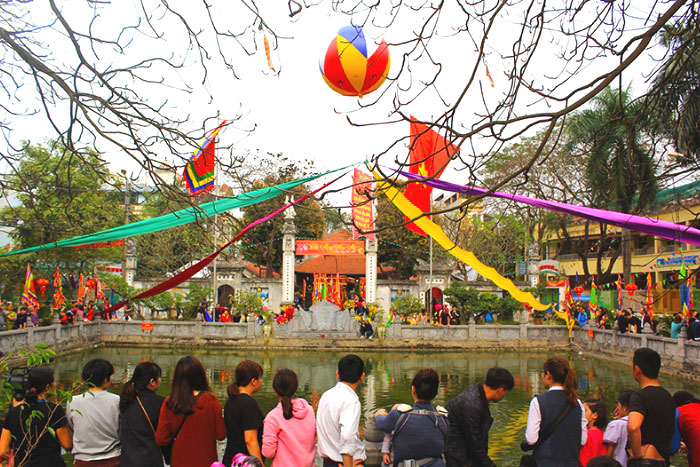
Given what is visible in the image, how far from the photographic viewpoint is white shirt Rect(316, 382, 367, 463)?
348 cm

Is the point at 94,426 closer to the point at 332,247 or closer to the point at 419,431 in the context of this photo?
the point at 419,431

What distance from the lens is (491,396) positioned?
3.68m

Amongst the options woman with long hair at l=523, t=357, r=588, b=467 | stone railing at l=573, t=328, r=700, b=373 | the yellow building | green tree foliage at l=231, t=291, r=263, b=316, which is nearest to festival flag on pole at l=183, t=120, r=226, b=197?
woman with long hair at l=523, t=357, r=588, b=467

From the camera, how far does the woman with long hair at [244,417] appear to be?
354 centimetres

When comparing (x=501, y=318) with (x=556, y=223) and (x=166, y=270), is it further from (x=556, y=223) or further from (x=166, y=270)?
(x=166, y=270)

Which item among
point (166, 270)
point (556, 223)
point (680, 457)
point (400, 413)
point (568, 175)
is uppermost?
point (568, 175)

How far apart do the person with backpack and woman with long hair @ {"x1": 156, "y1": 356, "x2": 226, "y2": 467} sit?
1.00m

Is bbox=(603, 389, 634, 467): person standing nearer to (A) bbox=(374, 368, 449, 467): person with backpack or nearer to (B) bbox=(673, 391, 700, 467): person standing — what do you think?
(B) bbox=(673, 391, 700, 467): person standing

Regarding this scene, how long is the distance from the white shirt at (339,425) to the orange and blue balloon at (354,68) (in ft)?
12.1

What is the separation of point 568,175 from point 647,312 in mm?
10343

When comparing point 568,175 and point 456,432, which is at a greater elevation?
point 568,175

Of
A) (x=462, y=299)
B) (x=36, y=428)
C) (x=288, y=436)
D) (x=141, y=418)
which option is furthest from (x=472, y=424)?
(x=462, y=299)

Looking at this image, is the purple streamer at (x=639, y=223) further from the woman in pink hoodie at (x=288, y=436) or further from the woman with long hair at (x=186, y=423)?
the woman with long hair at (x=186, y=423)

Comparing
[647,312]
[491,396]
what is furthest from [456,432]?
[647,312]
